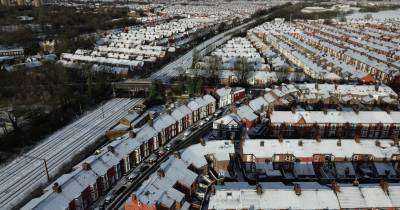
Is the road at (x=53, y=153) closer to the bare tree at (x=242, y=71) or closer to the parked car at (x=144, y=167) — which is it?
the parked car at (x=144, y=167)

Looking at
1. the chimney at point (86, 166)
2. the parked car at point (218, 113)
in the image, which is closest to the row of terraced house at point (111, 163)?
the chimney at point (86, 166)

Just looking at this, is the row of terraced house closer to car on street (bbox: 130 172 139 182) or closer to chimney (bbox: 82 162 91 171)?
chimney (bbox: 82 162 91 171)

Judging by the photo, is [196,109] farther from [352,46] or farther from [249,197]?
[352,46]

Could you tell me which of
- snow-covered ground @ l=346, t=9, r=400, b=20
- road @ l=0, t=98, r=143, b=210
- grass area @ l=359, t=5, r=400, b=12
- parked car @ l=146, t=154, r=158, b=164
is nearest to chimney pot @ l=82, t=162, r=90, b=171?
road @ l=0, t=98, r=143, b=210

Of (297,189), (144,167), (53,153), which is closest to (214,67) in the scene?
(144,167)

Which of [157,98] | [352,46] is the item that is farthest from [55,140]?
[352,46]

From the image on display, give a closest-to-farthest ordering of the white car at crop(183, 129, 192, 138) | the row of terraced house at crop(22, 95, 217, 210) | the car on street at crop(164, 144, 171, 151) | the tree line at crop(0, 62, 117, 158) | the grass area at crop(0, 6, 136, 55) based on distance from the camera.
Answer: the row of terraced house at crop(22, 95, 217, 210), the car on street at crop(164, 144, 171, 151), the white car at crop(183, 129, 192, 138), the tree line at crop(0, 62, 117, 158), the grass area at crop(0, 6, 136, 55)
